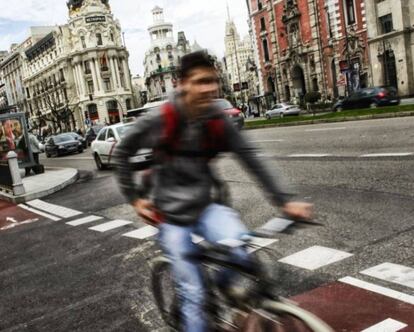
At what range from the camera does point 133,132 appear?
3.05 m

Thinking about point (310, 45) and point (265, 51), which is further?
point (265, 51)

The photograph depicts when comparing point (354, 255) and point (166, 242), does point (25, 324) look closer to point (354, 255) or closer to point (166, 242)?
point (166, 242)

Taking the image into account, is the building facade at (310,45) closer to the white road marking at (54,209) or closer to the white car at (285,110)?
the white car at (285,110)

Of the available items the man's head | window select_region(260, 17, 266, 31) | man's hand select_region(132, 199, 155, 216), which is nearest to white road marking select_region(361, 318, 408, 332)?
man's hand select_region(132, 199, 155, 216)

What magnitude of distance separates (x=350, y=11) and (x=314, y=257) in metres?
45.5

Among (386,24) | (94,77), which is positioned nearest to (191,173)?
(386,24)

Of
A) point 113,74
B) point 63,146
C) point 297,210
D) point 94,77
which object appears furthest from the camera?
point 113,74

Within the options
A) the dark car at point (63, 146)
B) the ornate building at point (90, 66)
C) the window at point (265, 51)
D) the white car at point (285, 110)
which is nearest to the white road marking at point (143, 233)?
the dark car at point (63, 146)

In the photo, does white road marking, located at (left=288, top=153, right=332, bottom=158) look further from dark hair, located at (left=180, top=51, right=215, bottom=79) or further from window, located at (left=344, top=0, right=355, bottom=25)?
window, located at (left=344, top=0, right=355, bottom=25)

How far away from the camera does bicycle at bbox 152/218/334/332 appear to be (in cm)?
249

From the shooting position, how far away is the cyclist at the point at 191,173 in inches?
112

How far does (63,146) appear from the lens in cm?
3184

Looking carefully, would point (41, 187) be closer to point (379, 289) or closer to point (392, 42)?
point (379, 289)

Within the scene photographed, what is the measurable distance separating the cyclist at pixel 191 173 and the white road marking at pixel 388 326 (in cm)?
118
